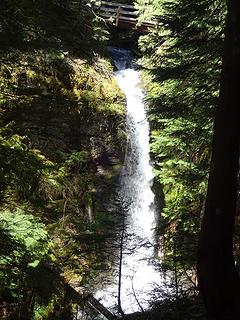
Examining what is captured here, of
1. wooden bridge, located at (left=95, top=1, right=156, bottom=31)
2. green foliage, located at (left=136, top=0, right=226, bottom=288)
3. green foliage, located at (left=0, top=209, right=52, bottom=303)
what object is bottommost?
green foliage, located at (left=0, top=209, right=52, bottom=303)

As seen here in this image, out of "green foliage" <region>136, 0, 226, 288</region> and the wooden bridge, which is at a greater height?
the wooden bridge

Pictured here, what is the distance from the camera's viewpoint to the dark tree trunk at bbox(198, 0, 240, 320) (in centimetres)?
461

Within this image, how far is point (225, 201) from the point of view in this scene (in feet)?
15.3

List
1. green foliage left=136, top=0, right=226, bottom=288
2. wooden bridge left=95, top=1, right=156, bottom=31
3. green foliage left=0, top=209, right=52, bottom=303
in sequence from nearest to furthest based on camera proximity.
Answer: green foliage left=0, top=209, right=52, bottom=303
green foliage left=136, top=0, right=226, bottom=288
wooden bridge left=95, top=1, right=156, bottom=31

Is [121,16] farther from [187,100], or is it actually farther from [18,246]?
[18,246]

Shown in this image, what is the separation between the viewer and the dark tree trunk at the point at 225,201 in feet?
15.1

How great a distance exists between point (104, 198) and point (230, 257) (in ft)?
→ 25.0

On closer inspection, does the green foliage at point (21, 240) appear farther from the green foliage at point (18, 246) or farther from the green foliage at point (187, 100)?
the green foliage at point (187, 100)

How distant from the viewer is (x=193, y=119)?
7797 millimetres

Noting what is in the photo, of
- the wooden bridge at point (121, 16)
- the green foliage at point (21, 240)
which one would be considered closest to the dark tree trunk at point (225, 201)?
the green foliage at point (21, 240)

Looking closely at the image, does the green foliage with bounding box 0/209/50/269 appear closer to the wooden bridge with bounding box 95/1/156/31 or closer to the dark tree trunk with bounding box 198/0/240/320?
the dark tree trunk with bounding box 198/0/240/320

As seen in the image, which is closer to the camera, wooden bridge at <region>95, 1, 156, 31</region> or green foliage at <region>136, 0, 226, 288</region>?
green foliage at <region>136, 0, 226, 288</region>

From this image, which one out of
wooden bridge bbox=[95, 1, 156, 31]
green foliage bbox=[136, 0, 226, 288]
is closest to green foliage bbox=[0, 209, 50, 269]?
green foliage bbox=[136, 0, 226, 288]

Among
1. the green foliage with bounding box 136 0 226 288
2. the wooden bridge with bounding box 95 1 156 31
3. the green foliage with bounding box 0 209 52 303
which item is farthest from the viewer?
the wooden bridge with bounding box 95 1 156 31
